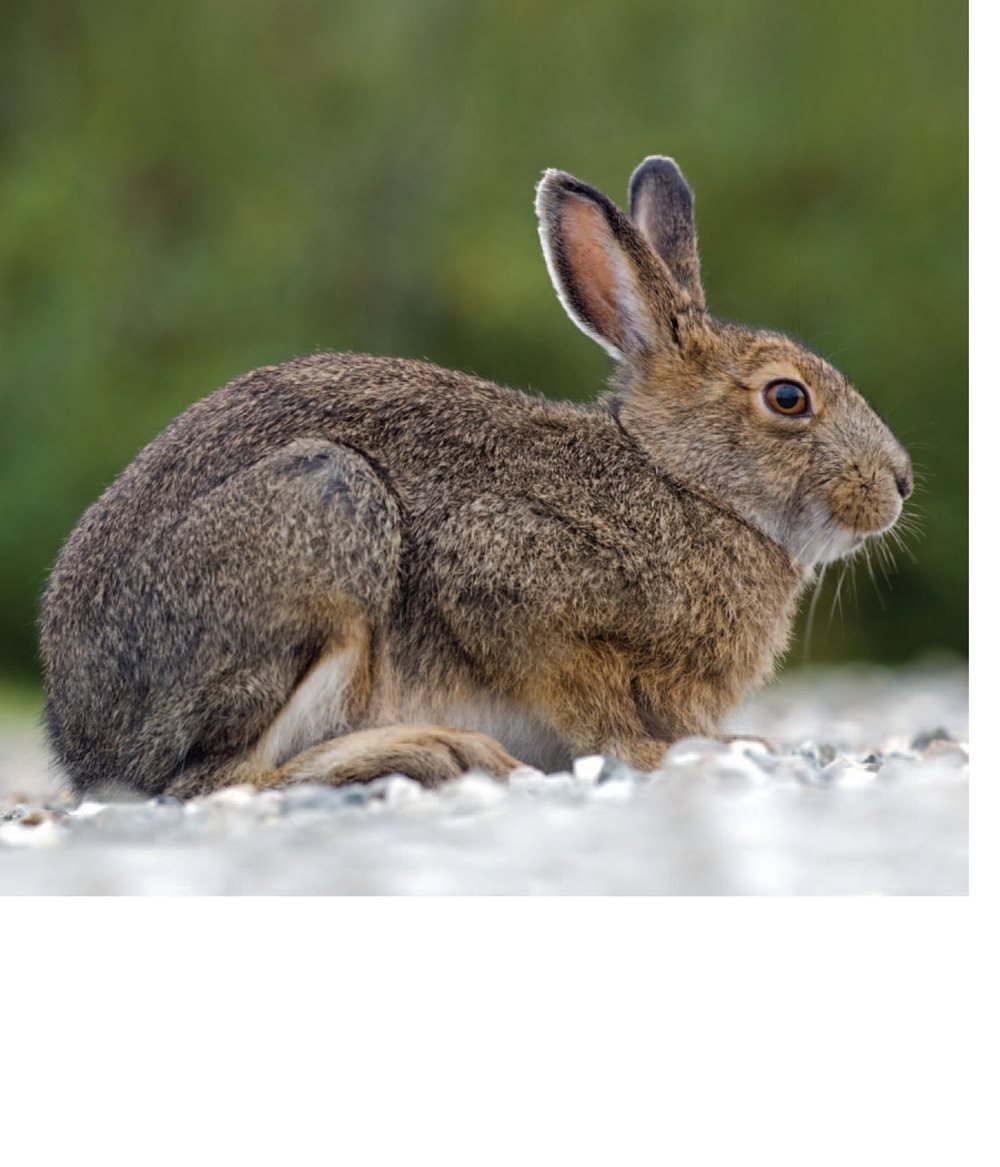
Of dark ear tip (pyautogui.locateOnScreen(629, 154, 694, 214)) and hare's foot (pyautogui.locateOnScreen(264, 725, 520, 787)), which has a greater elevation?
dark ear tip (pyautogui.locateOnScreen(629, 154, 694, 214))

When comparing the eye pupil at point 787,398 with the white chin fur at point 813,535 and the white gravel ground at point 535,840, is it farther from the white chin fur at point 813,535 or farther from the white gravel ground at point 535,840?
the white gravel ground at point 535,840

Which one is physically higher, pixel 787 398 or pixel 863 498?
pixel 787 398

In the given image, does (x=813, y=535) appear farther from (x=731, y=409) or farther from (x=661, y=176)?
(x=661, y=176)

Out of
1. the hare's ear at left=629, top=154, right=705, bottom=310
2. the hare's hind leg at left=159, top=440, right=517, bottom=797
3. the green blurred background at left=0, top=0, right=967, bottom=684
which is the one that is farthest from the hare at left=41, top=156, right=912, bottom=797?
the green blurred background at left=0, top=0, right=967, bottom=684

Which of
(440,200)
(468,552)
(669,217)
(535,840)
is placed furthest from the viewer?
(440,200)

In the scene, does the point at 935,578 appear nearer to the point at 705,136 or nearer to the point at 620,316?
the point at 705,136

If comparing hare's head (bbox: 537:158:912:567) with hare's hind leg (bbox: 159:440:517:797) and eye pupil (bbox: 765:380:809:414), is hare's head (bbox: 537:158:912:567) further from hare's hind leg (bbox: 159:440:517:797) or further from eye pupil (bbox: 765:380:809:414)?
hare's hind leg (bbox: 159:440:517:797)

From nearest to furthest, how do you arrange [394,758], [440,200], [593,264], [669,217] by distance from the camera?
[394,758]
[593,264]
[669,217]
[440,200]

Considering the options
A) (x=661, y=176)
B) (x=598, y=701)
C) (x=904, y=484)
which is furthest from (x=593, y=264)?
(x=598, y=701)
